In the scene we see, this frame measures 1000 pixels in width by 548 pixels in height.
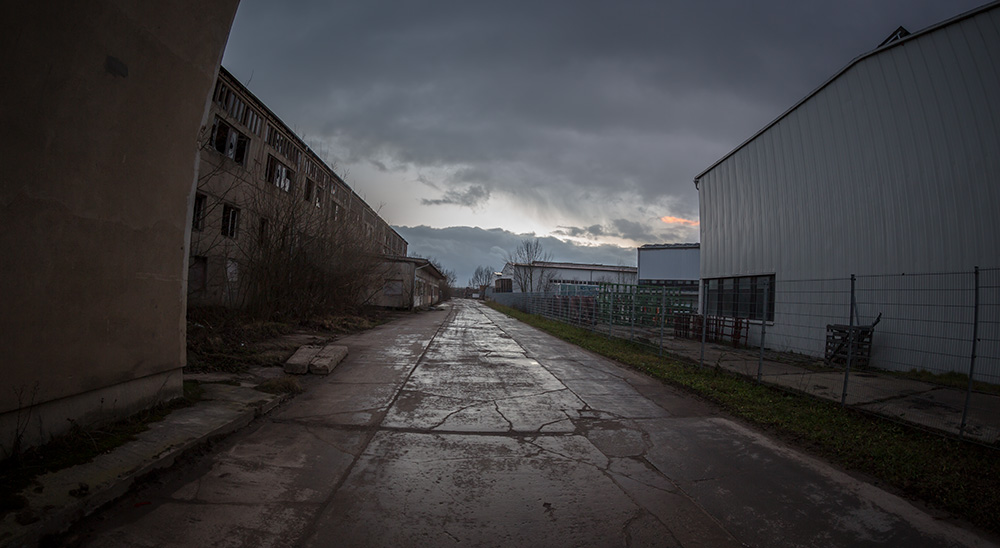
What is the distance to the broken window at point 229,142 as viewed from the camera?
49.1 feet

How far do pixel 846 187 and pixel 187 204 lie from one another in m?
13.7

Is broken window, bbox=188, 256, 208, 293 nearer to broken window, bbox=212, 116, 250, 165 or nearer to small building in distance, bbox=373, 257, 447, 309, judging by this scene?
broken window, bbox=212, 116, 250, 165

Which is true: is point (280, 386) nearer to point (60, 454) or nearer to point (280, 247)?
point (60, 454)

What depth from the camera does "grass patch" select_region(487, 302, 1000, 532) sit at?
3451 mm

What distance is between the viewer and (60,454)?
10.3 ft

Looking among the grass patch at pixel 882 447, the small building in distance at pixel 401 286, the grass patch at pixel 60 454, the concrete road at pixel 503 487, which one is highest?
the small building in distance at pixel 401 286

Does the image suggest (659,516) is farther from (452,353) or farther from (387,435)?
(452,353)

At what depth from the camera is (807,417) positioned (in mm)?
5508

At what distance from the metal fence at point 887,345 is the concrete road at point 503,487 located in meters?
2.35

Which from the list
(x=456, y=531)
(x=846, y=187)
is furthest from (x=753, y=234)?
(x=456, y=531)

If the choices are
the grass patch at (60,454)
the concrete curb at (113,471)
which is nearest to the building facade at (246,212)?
the concrete curb at (113,471)

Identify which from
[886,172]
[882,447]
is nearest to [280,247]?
[882,447]

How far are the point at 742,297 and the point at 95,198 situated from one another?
52.0 feet

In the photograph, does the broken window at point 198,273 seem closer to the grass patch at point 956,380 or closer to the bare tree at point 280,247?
the bare tree at point 280,247
